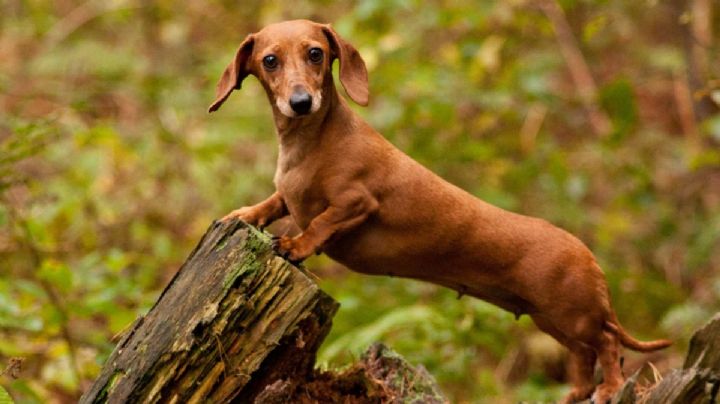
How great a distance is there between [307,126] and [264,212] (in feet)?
1.53

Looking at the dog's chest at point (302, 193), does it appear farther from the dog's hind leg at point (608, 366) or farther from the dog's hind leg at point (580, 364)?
the dog's hind leg at point (608, 366)

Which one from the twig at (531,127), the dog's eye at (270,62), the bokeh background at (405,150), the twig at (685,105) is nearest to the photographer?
the dog's eye at (270,62)

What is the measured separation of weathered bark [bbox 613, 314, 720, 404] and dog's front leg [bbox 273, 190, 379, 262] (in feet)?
4.32

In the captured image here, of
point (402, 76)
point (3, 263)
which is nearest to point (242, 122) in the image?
point (402, 76)

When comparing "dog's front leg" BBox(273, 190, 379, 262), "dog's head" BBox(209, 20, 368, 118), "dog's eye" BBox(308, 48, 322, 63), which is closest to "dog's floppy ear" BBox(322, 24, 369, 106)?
"dog's head" BBox(209, 20, 368, 118)

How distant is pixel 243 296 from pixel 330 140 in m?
0.87

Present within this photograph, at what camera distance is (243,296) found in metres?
3.64

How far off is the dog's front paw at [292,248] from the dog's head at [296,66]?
1.72 ft

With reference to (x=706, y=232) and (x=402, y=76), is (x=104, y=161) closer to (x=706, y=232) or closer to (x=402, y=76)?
(x=402, y=76)

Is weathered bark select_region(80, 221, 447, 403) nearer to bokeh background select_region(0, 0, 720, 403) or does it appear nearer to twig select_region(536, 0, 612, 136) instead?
bokeh background select_region(0, 0, 720, 403)

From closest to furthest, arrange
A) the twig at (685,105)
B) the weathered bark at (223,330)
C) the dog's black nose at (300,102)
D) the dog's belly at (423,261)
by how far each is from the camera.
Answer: the weathered bark at (223,330)
the dog's black nose at (300,102)
the dog's belly at (423,261)
the twig at (685,105)

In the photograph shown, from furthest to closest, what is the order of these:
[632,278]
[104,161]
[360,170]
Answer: [104,161], [632,278], [360,170]

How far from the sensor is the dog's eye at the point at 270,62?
393cm

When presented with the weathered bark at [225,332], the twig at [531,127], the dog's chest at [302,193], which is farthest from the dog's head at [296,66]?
the twig at [531,127]
